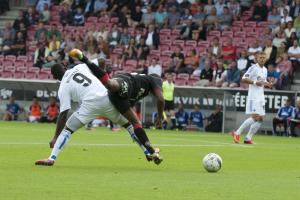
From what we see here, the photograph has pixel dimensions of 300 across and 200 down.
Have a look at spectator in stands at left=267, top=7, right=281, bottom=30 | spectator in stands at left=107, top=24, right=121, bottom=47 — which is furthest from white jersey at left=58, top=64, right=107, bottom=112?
spectator in stands at left=107, top=24, right=121, bottom=47

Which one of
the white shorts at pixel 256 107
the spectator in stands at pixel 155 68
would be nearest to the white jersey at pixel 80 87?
the white shorts at pixel 256 107

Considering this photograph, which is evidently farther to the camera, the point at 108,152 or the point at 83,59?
the point at 108,152

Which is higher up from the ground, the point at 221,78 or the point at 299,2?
the point at 299,2

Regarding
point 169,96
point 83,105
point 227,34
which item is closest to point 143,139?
point 83,105

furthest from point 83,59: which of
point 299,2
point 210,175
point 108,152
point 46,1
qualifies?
point 46,1

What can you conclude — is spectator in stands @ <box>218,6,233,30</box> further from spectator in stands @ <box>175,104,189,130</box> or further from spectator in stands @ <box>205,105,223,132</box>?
spectator in stands @ <box>205,105,223,132</box>

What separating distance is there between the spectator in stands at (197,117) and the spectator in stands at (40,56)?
8.97m

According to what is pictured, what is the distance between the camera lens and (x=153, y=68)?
34156 mm

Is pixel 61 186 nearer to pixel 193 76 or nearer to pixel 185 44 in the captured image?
pixel 193 76

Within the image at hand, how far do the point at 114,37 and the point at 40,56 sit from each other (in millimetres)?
3336

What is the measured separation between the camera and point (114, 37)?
37.6 m

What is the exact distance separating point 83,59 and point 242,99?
59.5ft

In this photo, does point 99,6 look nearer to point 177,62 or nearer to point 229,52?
point 177,62

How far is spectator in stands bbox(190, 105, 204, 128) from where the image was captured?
31.4m
